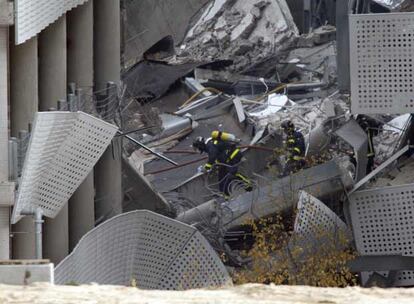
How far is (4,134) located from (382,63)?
686 centimetres

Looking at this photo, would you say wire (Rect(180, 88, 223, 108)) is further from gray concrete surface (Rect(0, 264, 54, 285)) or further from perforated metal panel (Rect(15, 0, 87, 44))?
gray concrete surface (Rect(0, 264, 54, 285))

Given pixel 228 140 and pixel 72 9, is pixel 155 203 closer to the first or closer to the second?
pixel 228 140

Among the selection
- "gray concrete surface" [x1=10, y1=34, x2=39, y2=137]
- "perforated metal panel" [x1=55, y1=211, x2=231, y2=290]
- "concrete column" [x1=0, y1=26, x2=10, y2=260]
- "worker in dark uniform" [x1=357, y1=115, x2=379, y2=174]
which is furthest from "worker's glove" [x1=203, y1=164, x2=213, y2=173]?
"concrete column" [x1=0, y1=26, x2=10, y2=260]

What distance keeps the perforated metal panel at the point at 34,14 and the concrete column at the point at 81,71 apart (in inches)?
84.3

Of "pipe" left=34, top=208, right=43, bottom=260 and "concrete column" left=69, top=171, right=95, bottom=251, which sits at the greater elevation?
"pipe" left=34, top=208, right=43, bottom=260

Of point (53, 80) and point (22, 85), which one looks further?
point (53, 80)

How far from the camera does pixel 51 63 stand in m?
21.8

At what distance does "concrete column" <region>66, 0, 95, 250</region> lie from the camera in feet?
77.5

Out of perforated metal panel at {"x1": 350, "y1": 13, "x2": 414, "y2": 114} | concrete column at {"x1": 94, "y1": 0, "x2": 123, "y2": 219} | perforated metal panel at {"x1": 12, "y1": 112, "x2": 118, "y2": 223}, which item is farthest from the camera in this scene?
concrete column at {"x1": 94, "y1": 0, "x2": 123, "y2": 219}

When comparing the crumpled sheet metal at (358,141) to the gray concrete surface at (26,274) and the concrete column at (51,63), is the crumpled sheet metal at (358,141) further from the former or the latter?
the gray concrete surface at (26,274)

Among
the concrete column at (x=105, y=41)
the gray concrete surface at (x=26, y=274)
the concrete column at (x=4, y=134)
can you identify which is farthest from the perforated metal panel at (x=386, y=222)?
the gray concrete surface at (x=26, y=274)

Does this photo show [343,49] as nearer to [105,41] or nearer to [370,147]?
[370,147]

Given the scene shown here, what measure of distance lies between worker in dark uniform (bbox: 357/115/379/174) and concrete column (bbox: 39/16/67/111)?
6577 millimetres

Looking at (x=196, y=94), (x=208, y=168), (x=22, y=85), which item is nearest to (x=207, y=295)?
(x=22, y=85)
